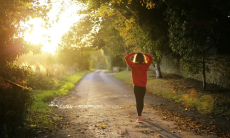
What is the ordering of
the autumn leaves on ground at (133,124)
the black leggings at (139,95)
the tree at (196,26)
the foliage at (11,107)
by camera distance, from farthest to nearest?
the tree at (196,26), the black leggings at (139,95), the autumn leaves on ground at (133,124), the foliage at (11,107)

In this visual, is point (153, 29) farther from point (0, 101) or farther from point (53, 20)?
point (0, 101)

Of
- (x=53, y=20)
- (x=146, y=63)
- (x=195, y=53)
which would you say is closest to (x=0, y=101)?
(x=53, y=20)

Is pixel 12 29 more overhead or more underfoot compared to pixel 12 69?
more overhead

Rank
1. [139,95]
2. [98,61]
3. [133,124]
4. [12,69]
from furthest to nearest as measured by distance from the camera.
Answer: [98,61] < [139,95] < [133,124] < [12,69]

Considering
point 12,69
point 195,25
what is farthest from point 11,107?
point 195,25

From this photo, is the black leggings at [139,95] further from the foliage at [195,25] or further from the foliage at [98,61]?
the foliage at [98,61]

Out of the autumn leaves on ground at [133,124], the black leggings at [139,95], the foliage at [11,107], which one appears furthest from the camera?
the black leggings at [139,95]

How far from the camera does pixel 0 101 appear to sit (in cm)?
519

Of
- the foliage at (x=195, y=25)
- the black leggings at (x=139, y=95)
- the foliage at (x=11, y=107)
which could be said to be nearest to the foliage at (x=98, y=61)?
the foliage at (x=195, y=25)

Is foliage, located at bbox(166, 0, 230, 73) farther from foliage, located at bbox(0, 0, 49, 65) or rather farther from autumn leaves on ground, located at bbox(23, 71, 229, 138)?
foliage, located at bbox(0, 0, 49, 65)

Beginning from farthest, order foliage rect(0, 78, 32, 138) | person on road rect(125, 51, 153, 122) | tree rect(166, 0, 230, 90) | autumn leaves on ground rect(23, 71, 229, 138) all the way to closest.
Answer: tree rect(166, 0, 230, 90), person on road rect(125, 51, 153, 122), autumn leaves on ground rect(23, 71, 229, 138), foliage rect(0, 78, 32, 138)

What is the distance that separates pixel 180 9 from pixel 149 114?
7.00 m

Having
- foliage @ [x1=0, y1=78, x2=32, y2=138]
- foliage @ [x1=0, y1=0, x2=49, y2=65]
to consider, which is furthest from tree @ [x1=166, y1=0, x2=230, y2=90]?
foliage @ [x1=0, y1=78, x2=32, y2=138]

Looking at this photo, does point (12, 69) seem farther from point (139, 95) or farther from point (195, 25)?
point (195, 25)
